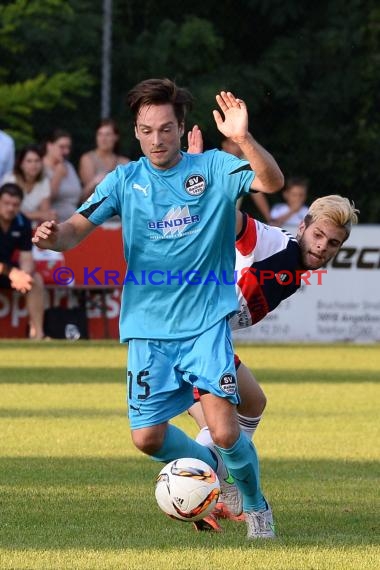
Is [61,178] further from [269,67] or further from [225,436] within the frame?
[225,436]

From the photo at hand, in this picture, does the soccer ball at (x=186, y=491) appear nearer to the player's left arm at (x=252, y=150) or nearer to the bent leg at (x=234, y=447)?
the bent leg at (x=234, y=447)

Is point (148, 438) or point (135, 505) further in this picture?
point (135, 505)

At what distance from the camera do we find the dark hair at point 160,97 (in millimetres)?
6641

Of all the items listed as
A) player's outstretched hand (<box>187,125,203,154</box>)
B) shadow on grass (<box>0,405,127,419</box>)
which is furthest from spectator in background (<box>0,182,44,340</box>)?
player's outstretched hand (<box>187,125,203,154</box>)

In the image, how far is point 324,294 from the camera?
1922cm

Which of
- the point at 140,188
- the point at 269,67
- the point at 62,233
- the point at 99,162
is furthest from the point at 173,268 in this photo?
the point at 269,67

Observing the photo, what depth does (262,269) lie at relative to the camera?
23.8 ft

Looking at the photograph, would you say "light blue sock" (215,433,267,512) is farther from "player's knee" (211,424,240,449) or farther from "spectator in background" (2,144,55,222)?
"spectator in background" (2,144,55,222)

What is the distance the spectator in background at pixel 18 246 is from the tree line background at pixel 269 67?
6.33m

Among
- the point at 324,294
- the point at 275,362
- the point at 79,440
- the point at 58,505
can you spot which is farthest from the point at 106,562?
the point at 324,294

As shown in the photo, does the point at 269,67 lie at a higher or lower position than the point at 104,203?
higher

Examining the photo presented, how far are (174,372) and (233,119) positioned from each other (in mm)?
1106

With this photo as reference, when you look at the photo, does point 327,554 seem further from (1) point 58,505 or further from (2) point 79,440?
(2) point 79,440

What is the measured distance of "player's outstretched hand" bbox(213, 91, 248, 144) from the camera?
20.7 feet
